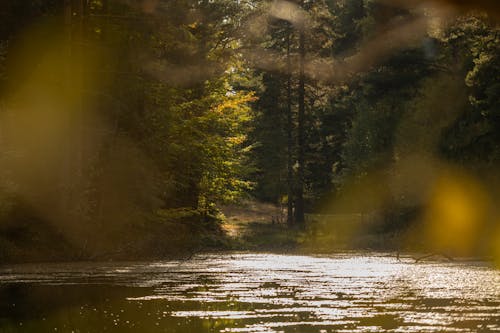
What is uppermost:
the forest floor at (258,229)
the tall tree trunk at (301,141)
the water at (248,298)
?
the tall tree trunk at (301,141)

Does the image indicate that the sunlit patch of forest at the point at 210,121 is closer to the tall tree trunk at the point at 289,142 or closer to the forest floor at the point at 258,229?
the tall tree trunk at the point at 289,142

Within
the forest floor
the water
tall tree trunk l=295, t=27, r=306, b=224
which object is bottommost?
the water

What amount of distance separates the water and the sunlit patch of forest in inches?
237

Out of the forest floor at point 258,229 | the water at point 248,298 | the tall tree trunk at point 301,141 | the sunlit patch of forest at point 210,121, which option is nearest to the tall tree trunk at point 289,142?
the sunlit patch of forest at point 210,121

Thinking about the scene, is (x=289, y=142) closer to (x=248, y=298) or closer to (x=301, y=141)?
(x=301, y=141)

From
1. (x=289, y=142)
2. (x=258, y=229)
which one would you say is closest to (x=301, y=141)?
(x=289, y=142)

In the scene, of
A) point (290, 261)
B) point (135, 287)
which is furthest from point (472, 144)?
point (135, 287)

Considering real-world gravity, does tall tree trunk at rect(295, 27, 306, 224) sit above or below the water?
above

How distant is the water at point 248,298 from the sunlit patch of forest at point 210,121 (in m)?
6.02

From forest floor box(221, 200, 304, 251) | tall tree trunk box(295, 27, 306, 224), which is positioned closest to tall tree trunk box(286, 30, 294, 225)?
tall tree trunk box(295, 27, 306, 224)

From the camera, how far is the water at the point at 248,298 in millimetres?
14586

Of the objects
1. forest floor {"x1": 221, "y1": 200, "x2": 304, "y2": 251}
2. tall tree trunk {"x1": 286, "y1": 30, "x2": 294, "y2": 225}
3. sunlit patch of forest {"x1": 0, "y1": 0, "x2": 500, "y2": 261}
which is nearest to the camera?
sunlit patch of forest {"x1": 0, "y1": 0, "x2": 500, "y2": 261}

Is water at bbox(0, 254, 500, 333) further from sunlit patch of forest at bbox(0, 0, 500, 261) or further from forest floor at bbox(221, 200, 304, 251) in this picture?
forest floor at bbox(221, 200, 304, 251)

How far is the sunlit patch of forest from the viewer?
3475cm
